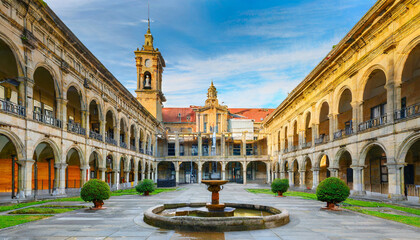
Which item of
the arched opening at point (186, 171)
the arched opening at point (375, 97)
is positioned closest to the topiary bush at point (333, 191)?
the arched opening at point (375, 97)

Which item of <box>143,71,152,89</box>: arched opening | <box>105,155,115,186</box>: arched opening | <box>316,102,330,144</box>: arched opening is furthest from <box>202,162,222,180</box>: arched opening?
<box>316,102,330,144</box>: arched opening

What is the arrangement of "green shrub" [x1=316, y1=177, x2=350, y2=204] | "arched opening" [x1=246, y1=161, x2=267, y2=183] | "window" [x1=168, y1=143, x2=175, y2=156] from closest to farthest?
"green shrub" [x1=316, y1=177, x2=350, y2=204] < "arched opening" [x1=246, y1=161, x2=267, y2=183] < "window" [x1=168, y1=143, x2=175, y2=156]

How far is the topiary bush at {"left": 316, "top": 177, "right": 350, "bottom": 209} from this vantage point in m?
14.0

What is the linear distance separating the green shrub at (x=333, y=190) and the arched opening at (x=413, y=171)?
343 inches

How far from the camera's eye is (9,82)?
19016mm

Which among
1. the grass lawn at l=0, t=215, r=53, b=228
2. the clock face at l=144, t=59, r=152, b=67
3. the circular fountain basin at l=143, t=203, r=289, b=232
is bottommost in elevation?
the grass lawn at l=0, t=215, r=53, b=228

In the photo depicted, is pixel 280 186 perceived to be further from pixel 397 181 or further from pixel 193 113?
pixel 193 113

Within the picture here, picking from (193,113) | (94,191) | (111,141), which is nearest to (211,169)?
(193,113)

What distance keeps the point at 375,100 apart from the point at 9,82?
27342mm

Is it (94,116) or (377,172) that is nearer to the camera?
(377,172)

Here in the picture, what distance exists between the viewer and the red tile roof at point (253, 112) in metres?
70.4

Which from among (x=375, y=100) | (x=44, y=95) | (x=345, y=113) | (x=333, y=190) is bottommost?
(x=333, y=190)

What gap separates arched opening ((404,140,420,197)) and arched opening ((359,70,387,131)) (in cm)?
303

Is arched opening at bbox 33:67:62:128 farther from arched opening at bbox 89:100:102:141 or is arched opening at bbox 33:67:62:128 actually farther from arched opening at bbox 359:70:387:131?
arched opening at bbox 359:70:387:131
